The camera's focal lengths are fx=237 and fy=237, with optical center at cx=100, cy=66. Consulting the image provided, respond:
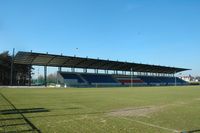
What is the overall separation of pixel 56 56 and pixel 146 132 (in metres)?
55.9

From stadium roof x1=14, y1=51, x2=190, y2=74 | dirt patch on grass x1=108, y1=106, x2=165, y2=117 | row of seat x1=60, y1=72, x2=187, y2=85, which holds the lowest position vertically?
dirt patch on grass x1=108, y1=106, x2=165, y2=117

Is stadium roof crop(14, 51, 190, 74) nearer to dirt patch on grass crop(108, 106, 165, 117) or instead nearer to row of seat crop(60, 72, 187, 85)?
row of seat crop(60, 72, 187, 85)

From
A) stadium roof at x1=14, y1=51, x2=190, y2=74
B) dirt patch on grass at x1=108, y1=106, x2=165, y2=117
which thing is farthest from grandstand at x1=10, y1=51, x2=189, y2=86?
dirt patch on grass at x1=108, y1=106, x2=165, y2=117

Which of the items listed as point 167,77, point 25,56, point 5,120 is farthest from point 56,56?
point 167,77

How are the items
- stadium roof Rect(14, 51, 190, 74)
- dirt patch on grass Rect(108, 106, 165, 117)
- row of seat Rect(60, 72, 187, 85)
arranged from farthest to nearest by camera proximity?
1. row of seat Rect(60, 72, 187, 85)
2. stadium roof Rect(14, 51, 190, 74)
3. dirt patch on grass Rect(108, 106, 165, 117)

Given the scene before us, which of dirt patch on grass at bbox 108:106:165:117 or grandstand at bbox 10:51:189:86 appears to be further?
grandstand at bbox 10:51:189:86

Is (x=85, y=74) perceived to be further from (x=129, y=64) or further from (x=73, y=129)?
(x=73, y=129)

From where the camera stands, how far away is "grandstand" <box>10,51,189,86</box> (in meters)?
64.8

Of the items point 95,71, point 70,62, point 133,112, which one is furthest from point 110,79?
point 133,112

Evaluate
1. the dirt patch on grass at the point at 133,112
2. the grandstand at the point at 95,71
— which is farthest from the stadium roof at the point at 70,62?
the dirt patch on grass at the point at 133,112

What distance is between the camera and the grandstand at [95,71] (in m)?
64.8

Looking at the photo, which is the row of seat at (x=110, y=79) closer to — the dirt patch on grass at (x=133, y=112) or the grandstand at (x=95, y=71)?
the grandstand at (x=95, y=71)

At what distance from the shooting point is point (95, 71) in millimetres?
85062

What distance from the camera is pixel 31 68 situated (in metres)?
85.7
